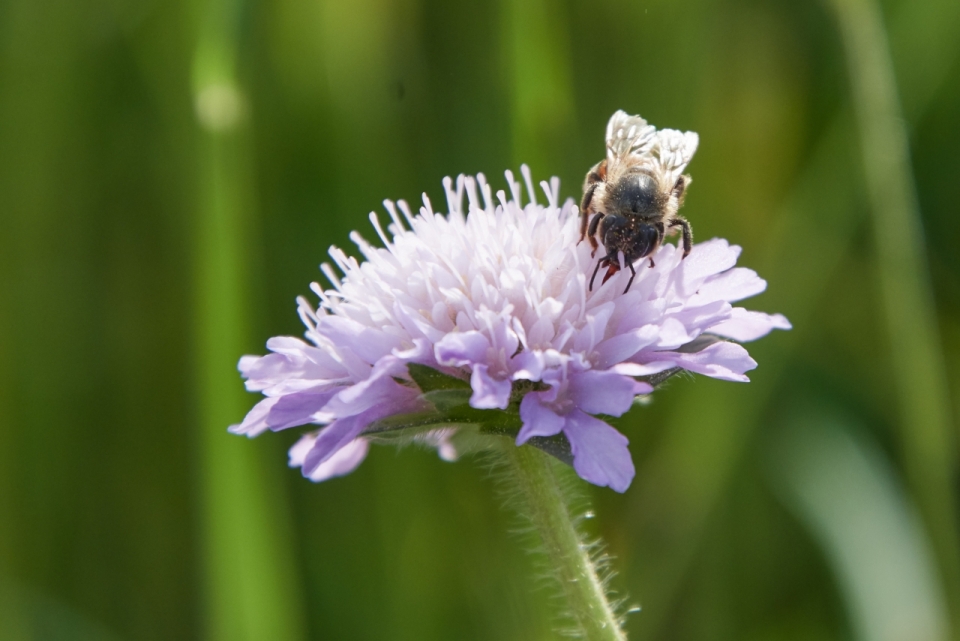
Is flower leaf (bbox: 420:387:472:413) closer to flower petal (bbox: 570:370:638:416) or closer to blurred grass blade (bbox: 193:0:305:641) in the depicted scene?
flower petal (bbox: 570:370:638:416)

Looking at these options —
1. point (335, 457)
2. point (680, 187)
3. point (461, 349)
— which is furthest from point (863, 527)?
point (461, 349)

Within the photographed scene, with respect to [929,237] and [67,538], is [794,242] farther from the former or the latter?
[67,538]

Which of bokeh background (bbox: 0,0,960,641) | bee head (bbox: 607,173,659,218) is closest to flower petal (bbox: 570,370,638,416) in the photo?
bee head (bbox: 607,173,659,218)

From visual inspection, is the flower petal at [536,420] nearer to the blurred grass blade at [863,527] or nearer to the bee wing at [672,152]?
the bee wing at [672,152]

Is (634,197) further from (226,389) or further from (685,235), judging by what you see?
(226,389)

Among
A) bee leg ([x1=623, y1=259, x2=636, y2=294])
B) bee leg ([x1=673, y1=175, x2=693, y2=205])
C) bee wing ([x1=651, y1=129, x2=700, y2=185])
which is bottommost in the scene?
bee leg ([x1=623, y1=259, x2=636, y2=294])

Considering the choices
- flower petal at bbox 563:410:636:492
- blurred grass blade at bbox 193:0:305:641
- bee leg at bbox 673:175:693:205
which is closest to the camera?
flower petal at bbox 563:410:636:492

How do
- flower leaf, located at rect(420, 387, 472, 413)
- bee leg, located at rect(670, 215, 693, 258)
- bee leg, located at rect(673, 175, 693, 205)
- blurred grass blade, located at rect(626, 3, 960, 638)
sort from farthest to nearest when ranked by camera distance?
blurred grass blade, located at rect(626, 3, 960, 638) < bee leg, located at rect(673, 175, 693, 205) < bee leg, located at rect(670, 215, 693, 258) < flower leaf, located at rect(420, 387, 472, 413)

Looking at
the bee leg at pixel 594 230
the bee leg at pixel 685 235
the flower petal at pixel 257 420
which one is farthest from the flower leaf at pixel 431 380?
the bee leg at pixel 685 235
